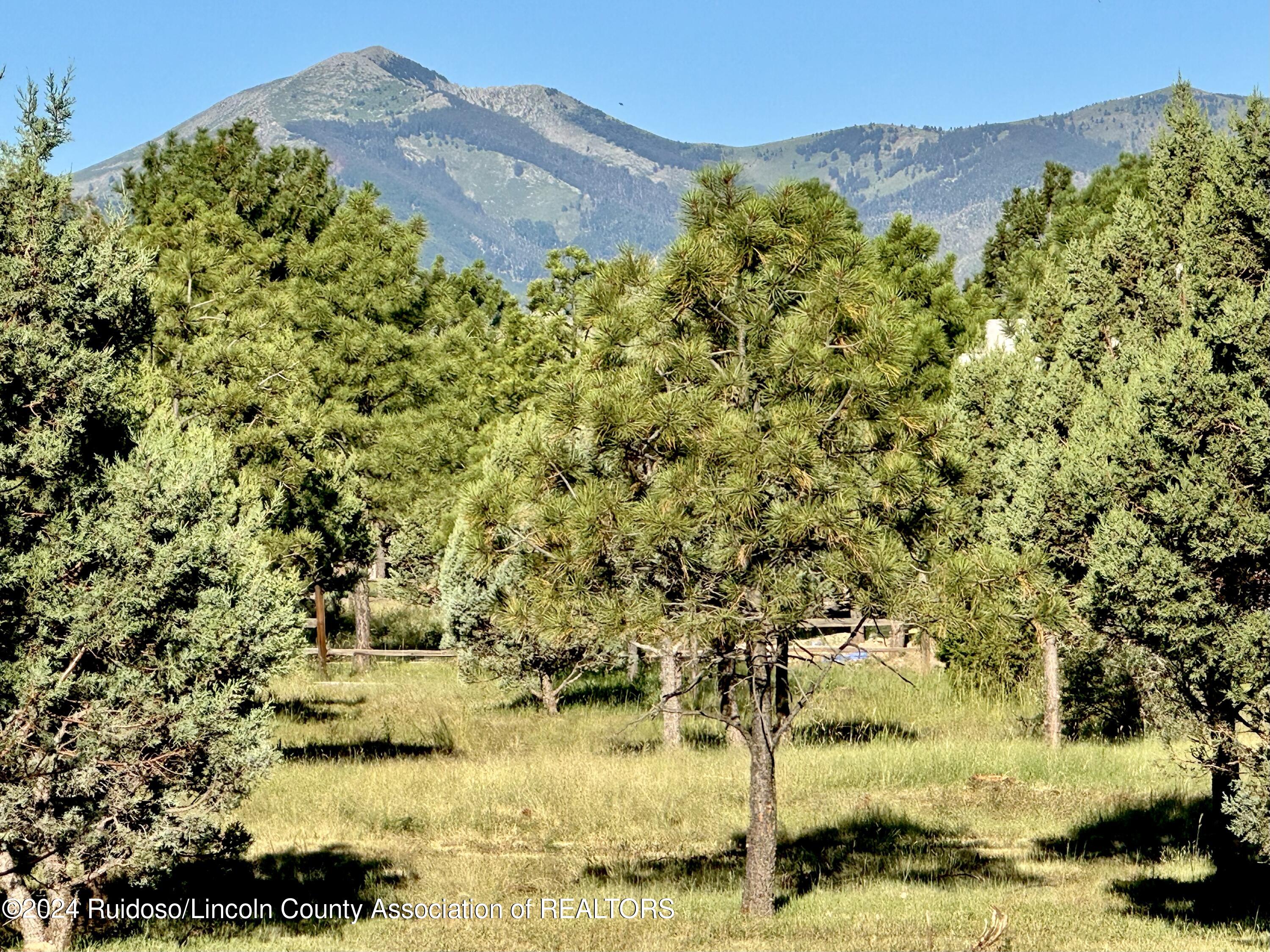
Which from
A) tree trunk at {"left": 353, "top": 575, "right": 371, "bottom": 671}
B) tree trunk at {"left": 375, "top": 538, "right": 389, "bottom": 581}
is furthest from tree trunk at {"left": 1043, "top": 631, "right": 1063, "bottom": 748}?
tree trunk at {"left": 375, "top": 538, "right": 389, "bottom": 581}

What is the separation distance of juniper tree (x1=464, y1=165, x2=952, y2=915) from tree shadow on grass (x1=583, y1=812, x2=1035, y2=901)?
202 cm

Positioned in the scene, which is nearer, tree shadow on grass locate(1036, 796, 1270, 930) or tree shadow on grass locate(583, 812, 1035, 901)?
tree shadow on grass locate(1036, 796, 1270, 930)

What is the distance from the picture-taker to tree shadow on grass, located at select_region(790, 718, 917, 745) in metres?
23.6

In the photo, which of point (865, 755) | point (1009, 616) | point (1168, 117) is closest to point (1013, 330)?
point (1168, 117)

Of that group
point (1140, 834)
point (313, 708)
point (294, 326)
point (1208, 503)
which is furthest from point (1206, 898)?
point (294, 326)

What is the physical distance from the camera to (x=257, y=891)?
46.1 feet

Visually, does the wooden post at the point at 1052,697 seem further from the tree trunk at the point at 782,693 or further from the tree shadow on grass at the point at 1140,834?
the tree trunk at the point at 782,693

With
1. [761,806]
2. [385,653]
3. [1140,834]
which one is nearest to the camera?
[761,806]

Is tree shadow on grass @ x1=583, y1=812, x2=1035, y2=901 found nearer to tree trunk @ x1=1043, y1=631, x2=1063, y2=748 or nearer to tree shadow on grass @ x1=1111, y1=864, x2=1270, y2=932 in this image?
tree shadow on grass @ x1=1111, y1=864, x2=1270, y2=932

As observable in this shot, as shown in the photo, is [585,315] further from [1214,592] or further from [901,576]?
[1214,592]

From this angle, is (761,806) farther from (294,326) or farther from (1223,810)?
(294,326)

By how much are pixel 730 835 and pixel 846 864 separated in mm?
1992

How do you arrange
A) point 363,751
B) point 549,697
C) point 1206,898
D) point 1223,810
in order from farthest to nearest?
point 549,697 < point 363,751 < point 1206,898 < point 1223,810

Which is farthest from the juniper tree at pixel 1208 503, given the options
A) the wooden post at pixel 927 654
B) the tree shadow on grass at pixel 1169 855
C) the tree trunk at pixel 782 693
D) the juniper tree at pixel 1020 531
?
the wooden post at pixel 927 654
